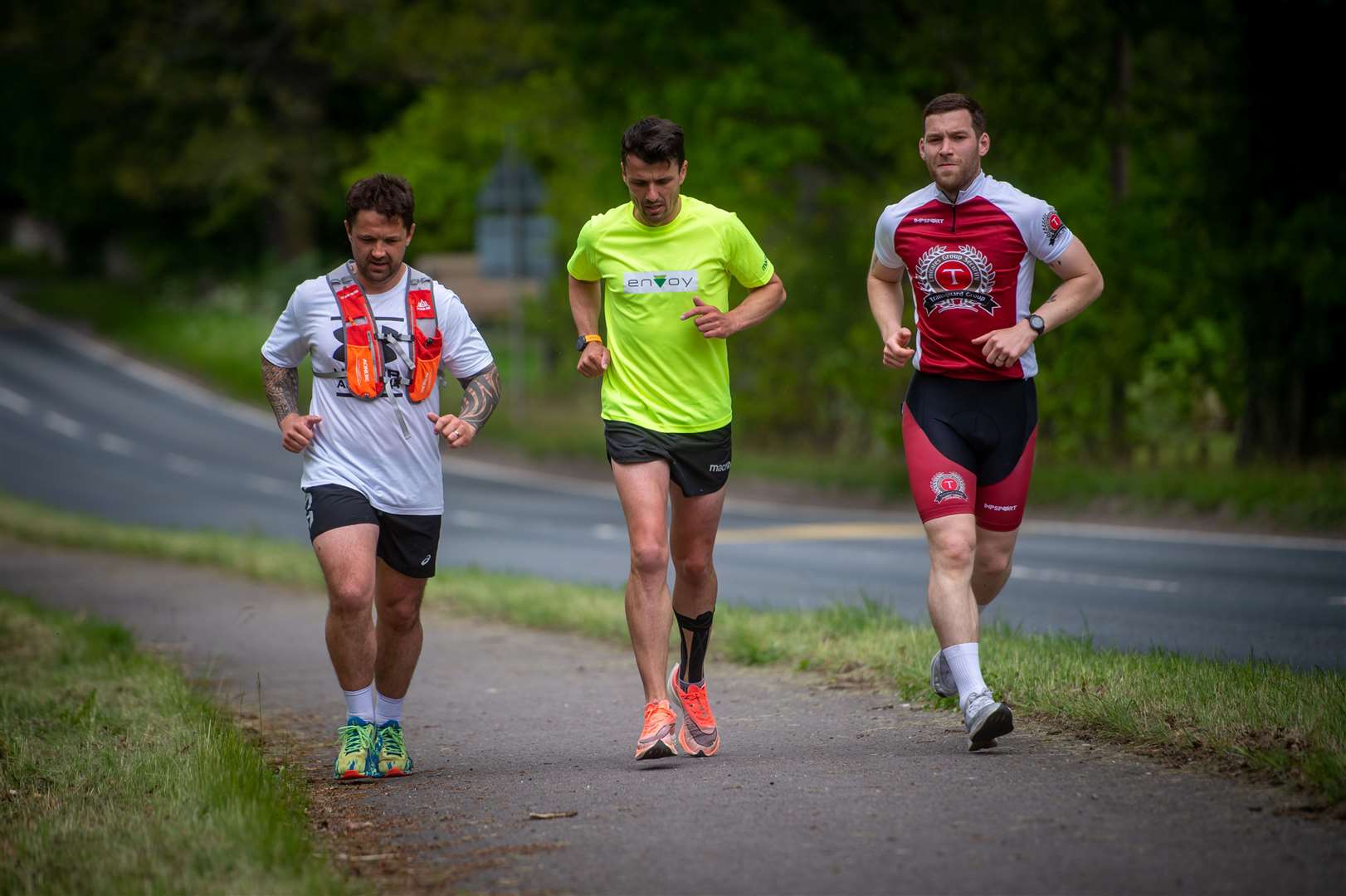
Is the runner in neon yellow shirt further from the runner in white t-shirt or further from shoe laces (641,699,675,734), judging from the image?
the runner in white t-shirt

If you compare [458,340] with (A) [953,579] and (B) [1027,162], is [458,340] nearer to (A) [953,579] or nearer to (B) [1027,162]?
(A) [953,579]

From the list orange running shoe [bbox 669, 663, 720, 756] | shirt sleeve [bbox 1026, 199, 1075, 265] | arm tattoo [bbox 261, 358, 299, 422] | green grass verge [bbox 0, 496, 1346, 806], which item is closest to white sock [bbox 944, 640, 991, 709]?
green grass verge [bbox 0, 496, 1346, 806]

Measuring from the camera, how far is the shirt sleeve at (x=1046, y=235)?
6227mm

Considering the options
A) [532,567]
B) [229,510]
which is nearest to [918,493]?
[532,567]

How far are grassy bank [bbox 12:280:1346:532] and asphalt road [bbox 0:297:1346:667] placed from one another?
637mm

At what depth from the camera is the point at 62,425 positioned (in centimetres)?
3825

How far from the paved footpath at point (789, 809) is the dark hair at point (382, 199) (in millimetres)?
1934

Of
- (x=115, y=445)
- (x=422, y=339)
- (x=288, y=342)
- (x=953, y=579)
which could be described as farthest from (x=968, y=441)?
(x=115, y=445)

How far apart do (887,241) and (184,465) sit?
2778cm

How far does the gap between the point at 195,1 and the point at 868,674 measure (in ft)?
151

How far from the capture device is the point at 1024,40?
21859 millimetres

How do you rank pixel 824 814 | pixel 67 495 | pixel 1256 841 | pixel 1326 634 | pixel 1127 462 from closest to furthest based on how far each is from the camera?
1. pixel 1256 841
2. pixel 824 814
3. pixel 1326 634
4. pixel 1127 462
5. pixel 67 495

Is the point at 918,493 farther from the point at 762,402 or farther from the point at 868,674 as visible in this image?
the point at 762,402

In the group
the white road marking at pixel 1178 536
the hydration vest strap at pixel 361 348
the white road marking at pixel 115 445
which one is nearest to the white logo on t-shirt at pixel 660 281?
the hydration vest strap at pixel 361 348
